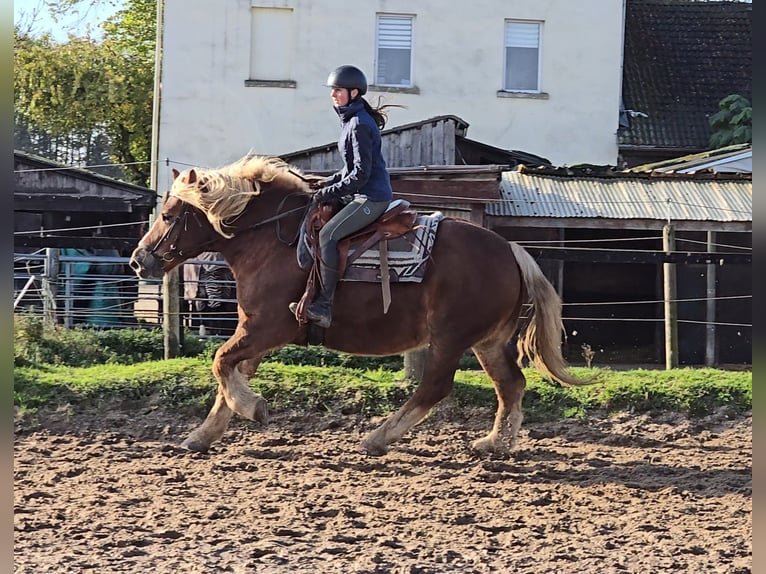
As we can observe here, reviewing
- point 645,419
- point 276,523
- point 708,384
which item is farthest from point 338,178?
point 708,384

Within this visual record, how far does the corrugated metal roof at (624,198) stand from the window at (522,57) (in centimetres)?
677

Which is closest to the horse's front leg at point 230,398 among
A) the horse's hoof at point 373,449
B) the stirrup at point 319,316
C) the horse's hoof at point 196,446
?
the horse's hoof at point 196,446

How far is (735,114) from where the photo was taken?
2070 cm

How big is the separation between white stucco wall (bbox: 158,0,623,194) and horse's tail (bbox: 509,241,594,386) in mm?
13648

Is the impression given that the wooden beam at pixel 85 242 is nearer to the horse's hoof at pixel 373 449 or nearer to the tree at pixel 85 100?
the horse's hoof at pixel 373 449

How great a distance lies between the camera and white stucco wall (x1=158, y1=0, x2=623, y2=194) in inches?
782

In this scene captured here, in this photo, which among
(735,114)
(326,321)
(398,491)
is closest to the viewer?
(398,491)

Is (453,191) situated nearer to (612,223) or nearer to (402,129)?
(612,223)

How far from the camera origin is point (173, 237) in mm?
6879

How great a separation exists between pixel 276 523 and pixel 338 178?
2.86m

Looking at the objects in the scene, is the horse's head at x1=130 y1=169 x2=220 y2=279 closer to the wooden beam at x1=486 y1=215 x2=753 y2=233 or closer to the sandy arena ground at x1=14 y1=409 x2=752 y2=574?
the sandy arena ground at x1=14 y1=409 x2=752 y2=574

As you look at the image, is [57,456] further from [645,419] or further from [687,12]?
[687,12]

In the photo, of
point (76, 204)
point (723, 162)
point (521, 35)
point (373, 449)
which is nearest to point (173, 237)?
point (373, 449)

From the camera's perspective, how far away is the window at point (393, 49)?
20500 millimetres
